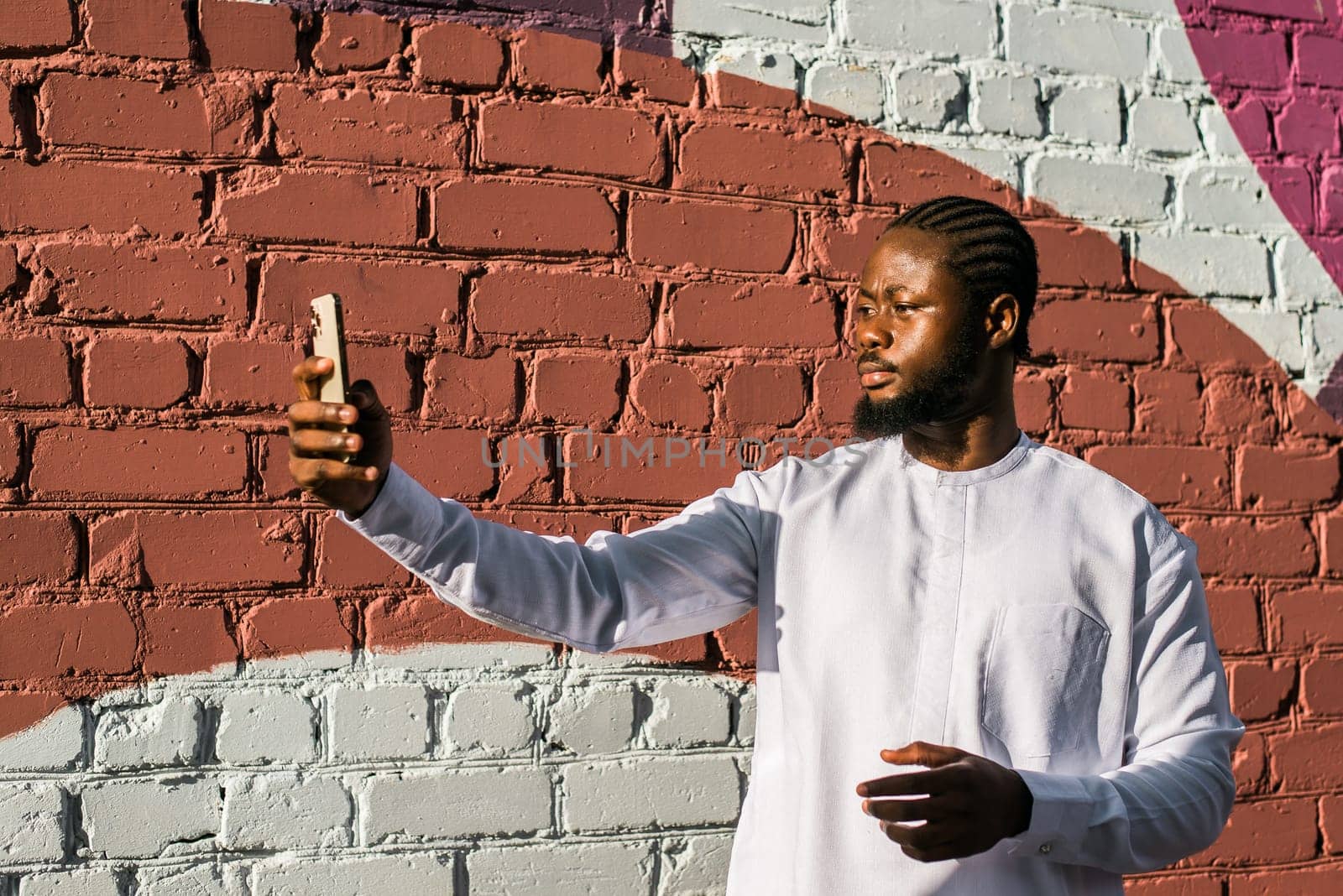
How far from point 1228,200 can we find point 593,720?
5.06 feet

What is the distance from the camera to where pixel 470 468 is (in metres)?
1.81

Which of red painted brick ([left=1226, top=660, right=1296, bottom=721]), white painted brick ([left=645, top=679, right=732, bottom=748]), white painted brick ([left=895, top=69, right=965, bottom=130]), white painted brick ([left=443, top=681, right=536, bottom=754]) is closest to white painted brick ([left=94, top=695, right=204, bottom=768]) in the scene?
white painted brick ([left=443, top=681, right=536, bottom=754])

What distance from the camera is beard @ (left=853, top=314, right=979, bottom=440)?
1487 millimetres

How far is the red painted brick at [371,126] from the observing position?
70.3 inches

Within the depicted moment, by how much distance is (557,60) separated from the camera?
74.4 inches

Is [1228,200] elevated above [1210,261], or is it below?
above

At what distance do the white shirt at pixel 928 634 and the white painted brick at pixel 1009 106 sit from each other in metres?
0.81

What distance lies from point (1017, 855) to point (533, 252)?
1.16 meters

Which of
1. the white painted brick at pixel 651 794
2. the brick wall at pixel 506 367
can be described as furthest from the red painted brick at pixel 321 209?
the white painted brick at pixel 651 794

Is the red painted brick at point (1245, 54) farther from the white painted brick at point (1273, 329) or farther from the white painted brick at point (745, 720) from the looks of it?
the white painted brick at point (745, 720)

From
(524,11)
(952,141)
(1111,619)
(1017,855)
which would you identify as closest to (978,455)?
(1111,619)

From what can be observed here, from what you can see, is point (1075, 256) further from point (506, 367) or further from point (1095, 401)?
point (506, 367)

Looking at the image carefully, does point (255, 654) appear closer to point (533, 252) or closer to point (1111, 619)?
point (533, 252)

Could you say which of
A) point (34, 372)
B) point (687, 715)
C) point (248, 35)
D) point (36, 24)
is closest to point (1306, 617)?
point (687, 715)
